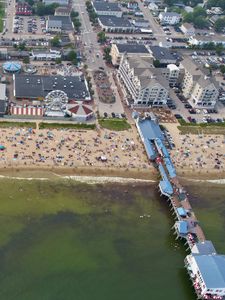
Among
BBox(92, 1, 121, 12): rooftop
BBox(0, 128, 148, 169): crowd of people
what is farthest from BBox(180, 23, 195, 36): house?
BBox(0, 128, 148, 169): crowd of people

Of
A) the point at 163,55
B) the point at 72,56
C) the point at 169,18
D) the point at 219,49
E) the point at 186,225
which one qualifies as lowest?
the point at 186,225

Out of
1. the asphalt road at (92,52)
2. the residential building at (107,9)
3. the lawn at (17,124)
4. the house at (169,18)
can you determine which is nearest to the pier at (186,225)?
the asphalt road at (92,52)

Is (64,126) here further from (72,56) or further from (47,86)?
(72,56)

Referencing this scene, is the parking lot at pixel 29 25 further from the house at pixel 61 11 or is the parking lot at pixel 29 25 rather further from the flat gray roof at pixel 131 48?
the flat gray roof at pixel 131 48

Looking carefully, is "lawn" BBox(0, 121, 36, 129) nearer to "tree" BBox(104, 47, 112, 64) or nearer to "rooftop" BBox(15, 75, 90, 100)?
"rooftop" BBox(15, 75, 90, 100)

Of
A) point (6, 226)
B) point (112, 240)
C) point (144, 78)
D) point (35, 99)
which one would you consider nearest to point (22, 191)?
point (6, 226)

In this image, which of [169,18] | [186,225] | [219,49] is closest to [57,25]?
[169,18]
